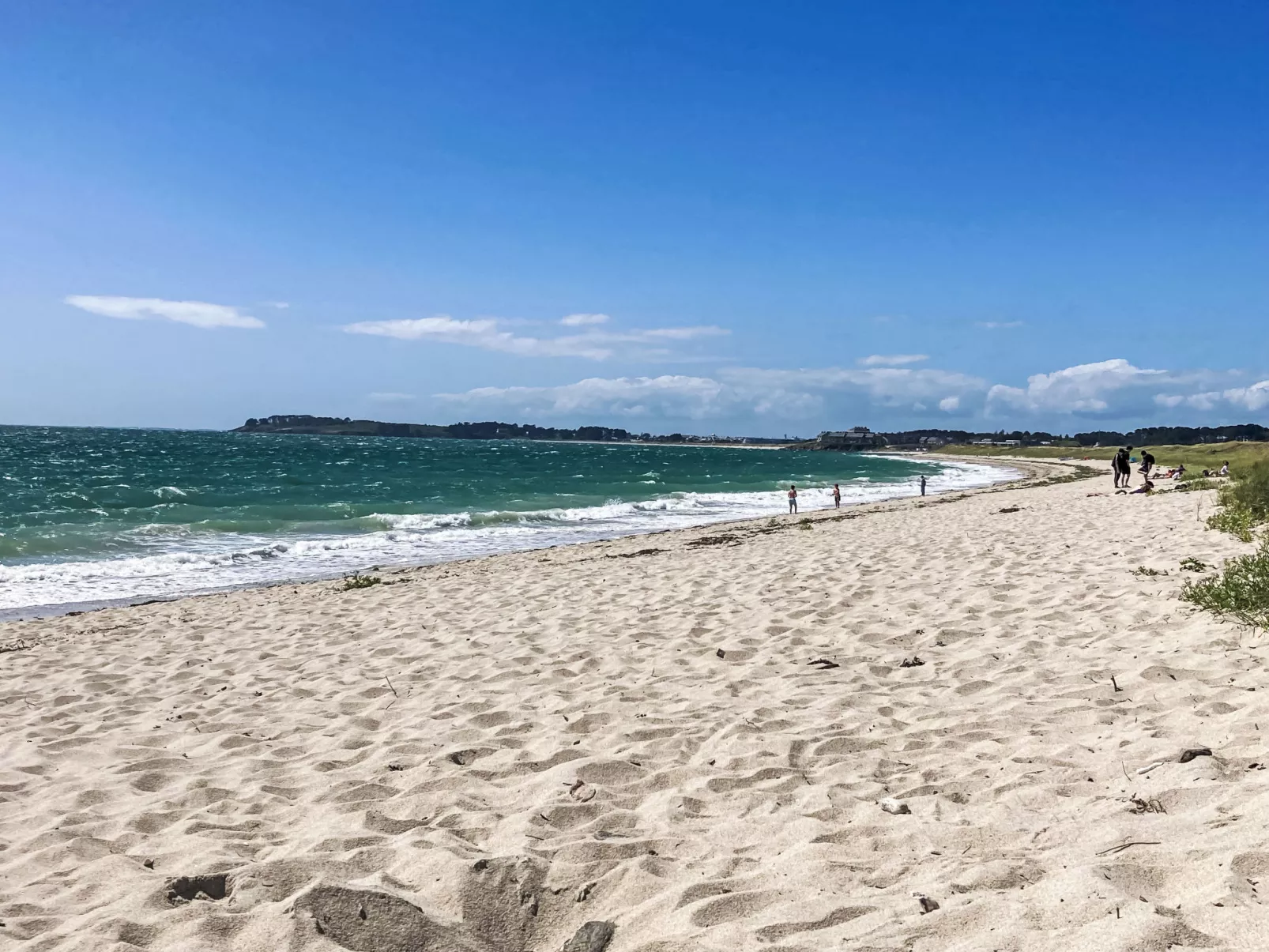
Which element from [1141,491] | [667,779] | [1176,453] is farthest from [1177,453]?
[667,779]

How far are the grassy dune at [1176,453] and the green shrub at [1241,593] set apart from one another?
12.7 meters

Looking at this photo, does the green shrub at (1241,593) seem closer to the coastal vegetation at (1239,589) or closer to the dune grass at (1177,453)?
the coastal vegetation at (1239,589)

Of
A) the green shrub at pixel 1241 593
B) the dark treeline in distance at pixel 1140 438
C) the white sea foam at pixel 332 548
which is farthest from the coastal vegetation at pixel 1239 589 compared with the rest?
the dark treeline in distance at pixel 1140 438

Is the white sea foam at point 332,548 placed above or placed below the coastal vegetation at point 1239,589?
below

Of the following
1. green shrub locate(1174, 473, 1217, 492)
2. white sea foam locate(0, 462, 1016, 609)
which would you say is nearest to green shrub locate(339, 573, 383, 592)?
white sea foam locate(0, 462, 1016, 609)

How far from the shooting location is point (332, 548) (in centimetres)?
2131

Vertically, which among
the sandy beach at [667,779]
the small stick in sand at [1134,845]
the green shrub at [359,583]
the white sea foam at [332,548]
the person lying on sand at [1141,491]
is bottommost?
the white sea foam at [332,548]

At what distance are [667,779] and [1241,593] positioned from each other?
5601 millimetres

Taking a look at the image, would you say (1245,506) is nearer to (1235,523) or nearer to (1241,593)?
(1235,523)

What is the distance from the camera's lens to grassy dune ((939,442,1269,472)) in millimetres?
30006

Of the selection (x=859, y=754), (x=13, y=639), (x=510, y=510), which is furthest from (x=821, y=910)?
(x=510, y=510)

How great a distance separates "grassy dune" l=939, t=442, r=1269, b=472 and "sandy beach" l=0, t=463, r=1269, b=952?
50.5 feet

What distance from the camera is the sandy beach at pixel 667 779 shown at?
3064 millimetres

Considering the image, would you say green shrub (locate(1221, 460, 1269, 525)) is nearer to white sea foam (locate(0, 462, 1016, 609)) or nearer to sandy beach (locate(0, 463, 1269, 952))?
sandy beach (locate(0, 463, 1269, 952))
